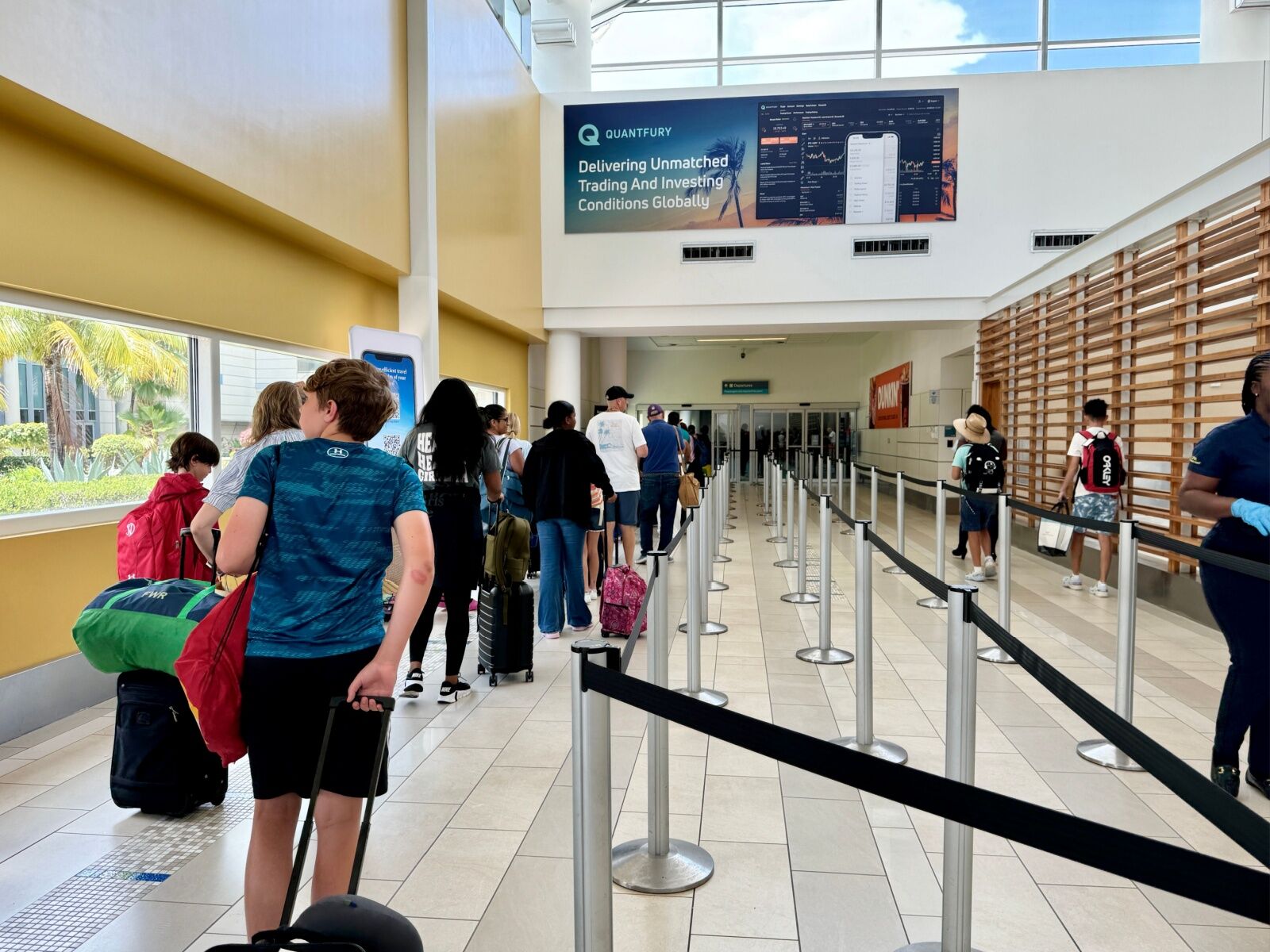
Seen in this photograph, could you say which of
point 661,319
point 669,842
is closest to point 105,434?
point 669,842

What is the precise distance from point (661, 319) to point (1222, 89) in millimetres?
8423

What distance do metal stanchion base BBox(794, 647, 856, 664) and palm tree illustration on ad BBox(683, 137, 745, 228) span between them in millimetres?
8987

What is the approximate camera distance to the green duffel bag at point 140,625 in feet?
9.19

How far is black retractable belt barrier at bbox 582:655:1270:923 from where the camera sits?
0.90 m

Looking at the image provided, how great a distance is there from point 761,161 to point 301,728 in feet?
40.4

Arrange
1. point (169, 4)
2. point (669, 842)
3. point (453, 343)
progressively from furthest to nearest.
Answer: point (453, 343)
point (169, 4)
point (669, 842)

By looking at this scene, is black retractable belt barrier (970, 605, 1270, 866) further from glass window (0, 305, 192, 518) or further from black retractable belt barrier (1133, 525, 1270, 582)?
glass window (0, 305, 192, 518)

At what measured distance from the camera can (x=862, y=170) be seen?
12.6m

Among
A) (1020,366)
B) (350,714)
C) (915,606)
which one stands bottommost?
(915,606)

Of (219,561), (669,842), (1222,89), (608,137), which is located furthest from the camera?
(608,137)

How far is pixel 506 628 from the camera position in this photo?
15.3ft

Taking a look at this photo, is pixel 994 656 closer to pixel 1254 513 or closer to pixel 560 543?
pixel 1254 513

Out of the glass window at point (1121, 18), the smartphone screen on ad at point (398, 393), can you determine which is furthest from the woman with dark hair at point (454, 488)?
the glass window at point (1121, 18)

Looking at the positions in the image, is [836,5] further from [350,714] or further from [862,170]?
[350,714]
